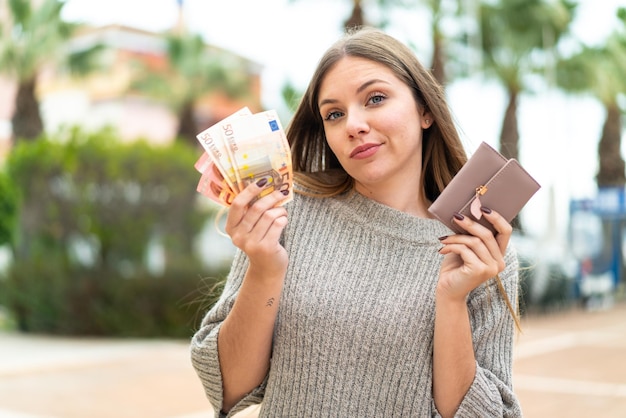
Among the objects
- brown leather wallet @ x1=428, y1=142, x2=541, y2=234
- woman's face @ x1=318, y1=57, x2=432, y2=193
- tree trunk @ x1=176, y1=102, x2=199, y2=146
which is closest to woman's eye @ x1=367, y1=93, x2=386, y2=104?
woman's face @ x1=318, y1=57, x2=432, y2=193

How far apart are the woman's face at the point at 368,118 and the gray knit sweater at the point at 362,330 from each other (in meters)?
0.21

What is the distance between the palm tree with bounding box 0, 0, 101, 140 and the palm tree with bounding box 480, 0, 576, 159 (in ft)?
33.5

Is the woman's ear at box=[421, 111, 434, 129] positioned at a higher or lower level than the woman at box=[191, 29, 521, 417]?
higher

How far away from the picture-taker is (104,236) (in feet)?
39.9

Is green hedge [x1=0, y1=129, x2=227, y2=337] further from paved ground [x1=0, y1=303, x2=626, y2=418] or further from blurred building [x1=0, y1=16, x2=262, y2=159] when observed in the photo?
blurred building [x1=0, y1=16, x2=262, y2=159]

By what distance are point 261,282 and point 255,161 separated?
31 cm

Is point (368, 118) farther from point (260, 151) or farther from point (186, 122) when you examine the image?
point (186, 122)

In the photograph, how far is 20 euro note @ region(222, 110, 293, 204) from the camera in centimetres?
206

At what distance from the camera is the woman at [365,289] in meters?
2.05

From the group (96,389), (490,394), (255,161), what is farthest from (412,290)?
(96,389)

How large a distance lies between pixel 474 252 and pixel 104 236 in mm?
10744

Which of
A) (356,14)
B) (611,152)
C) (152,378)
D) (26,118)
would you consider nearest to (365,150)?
(152,378)

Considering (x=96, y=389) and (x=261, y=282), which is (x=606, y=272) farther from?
(x=261, y=282)

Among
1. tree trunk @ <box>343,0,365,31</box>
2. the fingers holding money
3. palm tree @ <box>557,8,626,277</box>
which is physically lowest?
the fingers holding money
